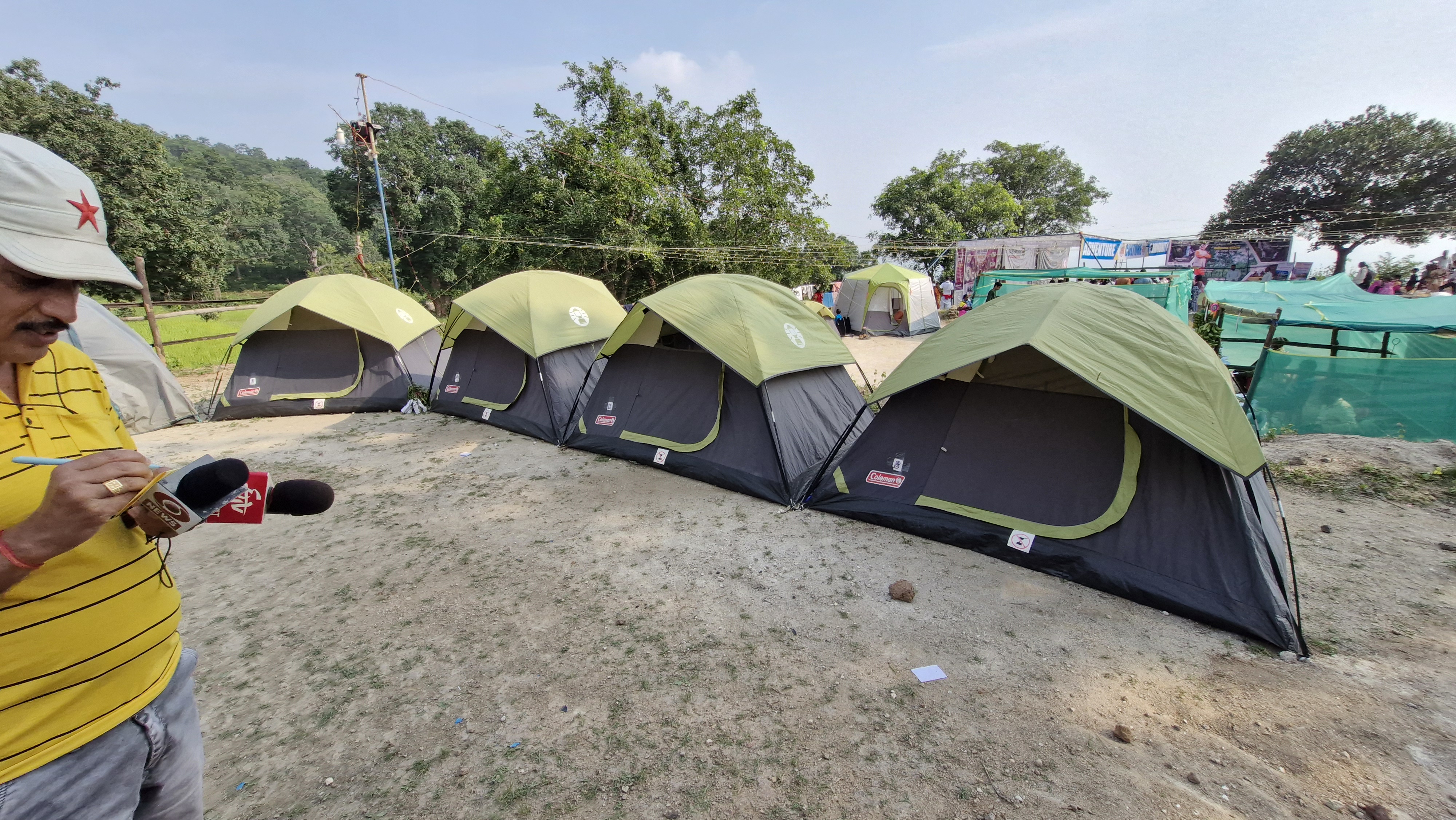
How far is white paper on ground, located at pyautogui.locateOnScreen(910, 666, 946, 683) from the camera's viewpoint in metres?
2.90

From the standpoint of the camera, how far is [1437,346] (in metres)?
6.04

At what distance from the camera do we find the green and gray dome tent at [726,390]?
17.0ft

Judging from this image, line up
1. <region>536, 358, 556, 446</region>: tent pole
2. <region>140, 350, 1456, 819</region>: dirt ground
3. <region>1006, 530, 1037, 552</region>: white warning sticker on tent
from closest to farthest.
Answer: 1. <region>140, 350, 1456, 819</region>: dirt ground
2. <region>1006, 530, 1037, 552</region>: white warning sticker on tent
3. <region>536, 358, 556, 446</region>: tent pole

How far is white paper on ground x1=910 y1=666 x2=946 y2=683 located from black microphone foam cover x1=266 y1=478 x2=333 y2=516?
271 centimetres

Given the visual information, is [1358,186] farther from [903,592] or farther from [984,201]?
[903,592]

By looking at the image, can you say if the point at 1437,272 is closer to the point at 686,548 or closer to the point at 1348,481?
the point at 1348,481

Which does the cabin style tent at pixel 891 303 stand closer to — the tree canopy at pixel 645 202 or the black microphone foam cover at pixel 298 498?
the tree canopy at pixel 645 202

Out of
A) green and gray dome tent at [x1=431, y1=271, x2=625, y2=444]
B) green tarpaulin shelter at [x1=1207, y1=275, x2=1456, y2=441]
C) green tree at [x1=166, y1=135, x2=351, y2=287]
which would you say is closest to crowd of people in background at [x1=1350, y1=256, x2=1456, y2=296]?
green tarpaulin shelter at [x1=1207, y1=275, x2=1456, y2=441]

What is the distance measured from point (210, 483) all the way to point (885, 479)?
13.4ft

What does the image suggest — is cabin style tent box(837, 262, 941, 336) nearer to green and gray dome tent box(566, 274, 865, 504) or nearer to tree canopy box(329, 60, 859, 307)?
tree canopy box(329, 60, 859, 307)

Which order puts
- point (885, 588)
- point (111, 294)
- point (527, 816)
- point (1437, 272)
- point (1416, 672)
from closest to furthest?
point (527, 816) < point (1416, 672) < point (885, 588) < point (1437, 272) < point (111, 294)

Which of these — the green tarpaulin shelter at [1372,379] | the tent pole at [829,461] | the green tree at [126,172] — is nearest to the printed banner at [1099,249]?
the green tarpaulin shelter at [1372,379]

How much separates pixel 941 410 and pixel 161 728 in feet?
14.4

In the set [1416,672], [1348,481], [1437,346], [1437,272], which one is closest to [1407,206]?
[1437,272]
